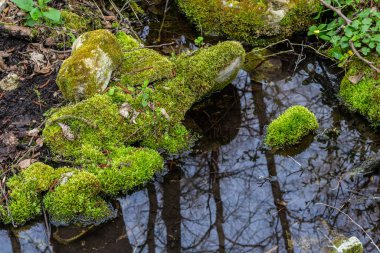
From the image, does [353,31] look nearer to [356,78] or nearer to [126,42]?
[356,78]

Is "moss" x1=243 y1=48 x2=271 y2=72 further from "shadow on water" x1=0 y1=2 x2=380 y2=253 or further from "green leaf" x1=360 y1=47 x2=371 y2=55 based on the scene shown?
"green leaf" x1=360 y1=47 x2=371 y2=55

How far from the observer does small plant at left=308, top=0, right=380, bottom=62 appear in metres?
5.47

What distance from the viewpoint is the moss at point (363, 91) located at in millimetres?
5297

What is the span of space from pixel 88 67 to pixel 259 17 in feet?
9.41

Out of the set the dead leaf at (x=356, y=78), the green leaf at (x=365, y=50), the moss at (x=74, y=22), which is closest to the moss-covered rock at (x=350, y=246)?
the dead leaf at (x=356, y=78)

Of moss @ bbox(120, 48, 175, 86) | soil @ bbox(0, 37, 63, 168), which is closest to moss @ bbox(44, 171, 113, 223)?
soil @ bbox(0, 37, 63, 168)

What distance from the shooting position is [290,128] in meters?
5.00

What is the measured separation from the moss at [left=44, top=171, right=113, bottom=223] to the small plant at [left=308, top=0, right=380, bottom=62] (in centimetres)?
357

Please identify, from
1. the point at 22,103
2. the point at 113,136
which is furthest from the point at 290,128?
the point at 22,103

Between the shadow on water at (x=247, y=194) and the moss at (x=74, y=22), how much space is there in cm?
204

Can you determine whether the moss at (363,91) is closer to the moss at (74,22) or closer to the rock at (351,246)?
the rock at (351,246)

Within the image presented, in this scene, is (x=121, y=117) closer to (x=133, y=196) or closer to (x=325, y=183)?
(x=133, y=196)

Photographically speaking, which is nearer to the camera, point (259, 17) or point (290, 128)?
point (290, 128)

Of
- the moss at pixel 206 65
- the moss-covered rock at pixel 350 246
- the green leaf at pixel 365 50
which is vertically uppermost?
the green leaf at pixel 365 50
